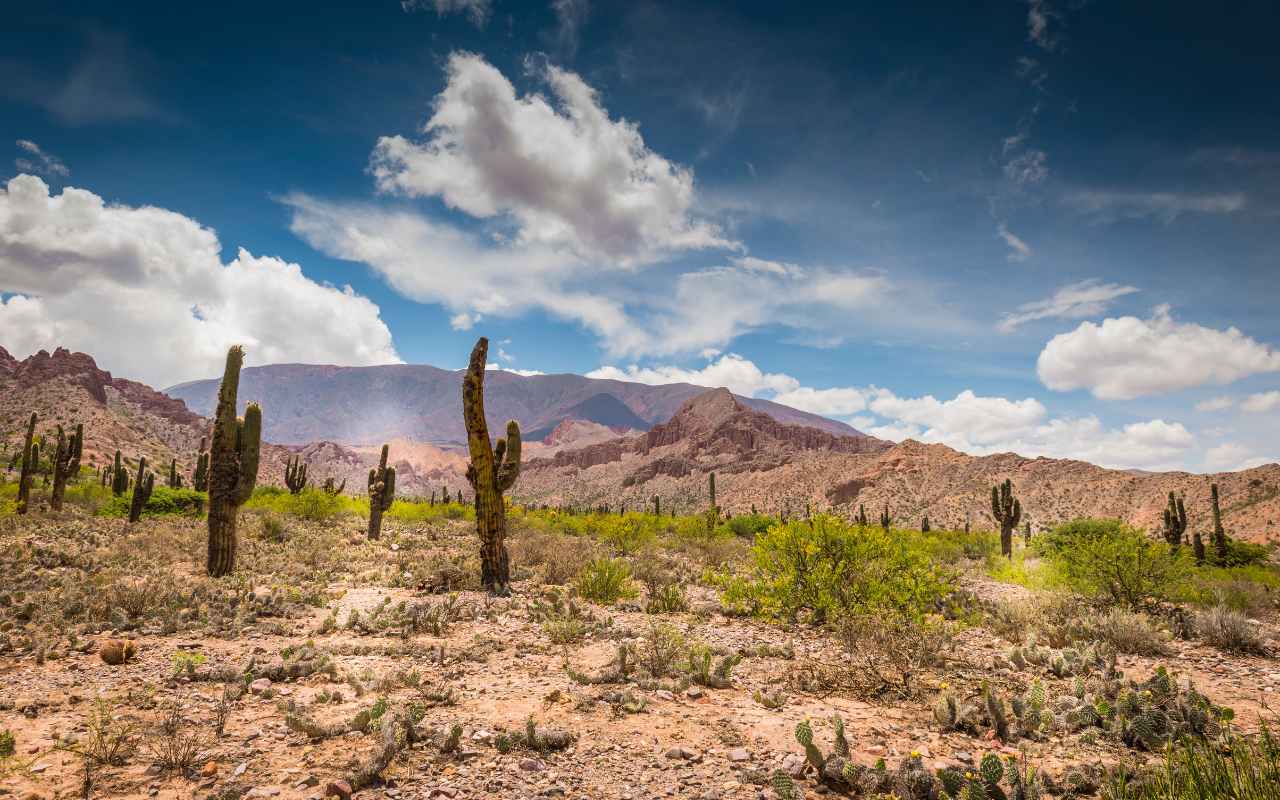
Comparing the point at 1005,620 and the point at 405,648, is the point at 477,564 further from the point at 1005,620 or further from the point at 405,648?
the point at 1005,620

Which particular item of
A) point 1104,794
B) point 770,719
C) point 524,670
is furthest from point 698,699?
point 1104,794

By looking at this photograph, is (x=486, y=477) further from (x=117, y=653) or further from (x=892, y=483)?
(x=892, y=483)

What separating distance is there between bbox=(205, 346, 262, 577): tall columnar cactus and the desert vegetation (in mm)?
62

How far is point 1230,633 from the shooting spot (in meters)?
7.95

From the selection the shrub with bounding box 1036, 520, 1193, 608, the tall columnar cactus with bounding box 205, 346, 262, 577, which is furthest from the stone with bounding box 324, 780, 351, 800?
the shrub with bounding box 1036, 520, 1193, 608

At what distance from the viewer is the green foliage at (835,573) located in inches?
316

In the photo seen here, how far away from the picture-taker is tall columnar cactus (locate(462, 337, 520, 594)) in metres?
11.8

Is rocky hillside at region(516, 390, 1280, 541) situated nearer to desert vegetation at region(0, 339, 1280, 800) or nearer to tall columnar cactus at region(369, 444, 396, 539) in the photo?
desert vegetation at region(0, 339, 1280, 800)

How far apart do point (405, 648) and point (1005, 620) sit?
365 inches

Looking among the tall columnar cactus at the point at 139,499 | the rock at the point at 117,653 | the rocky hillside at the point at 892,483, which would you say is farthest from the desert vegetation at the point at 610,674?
the tall columnar cactus at the point at 139,499

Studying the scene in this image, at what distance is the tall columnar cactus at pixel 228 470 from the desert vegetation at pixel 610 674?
0.20 feet

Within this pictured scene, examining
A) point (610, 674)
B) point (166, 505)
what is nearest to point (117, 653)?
point (610, 674)

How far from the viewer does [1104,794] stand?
11.8 feet

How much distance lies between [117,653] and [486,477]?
680cm
